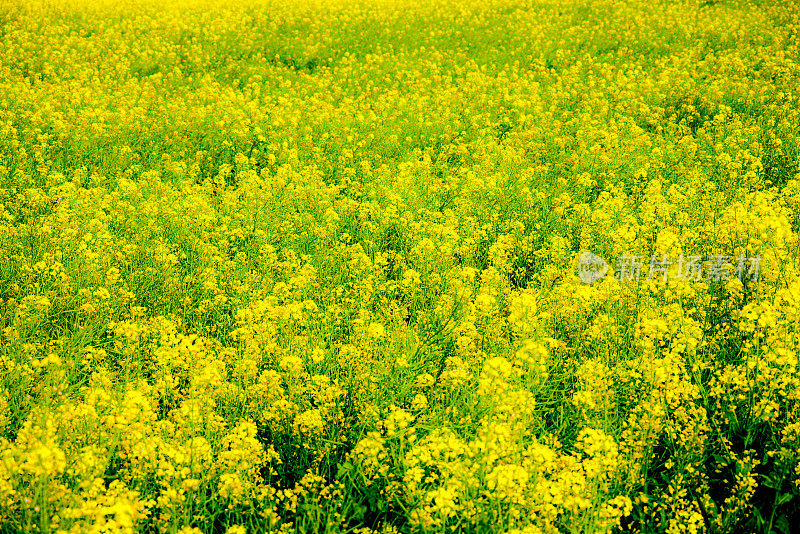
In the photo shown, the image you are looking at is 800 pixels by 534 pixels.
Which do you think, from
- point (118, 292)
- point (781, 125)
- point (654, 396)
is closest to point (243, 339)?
point (118, 292)

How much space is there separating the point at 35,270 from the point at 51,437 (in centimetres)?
214

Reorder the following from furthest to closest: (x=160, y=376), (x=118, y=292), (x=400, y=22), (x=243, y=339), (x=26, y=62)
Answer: (x=400, y=22) < (x=26, y=62) < (x=118, y=292) < (x=243, y=339) < (x=160, y=376)

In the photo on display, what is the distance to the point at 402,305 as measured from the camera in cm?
452

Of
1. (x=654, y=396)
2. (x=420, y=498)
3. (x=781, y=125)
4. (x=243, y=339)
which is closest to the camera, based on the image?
(x=420, y=498)

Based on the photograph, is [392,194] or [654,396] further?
[392,194]

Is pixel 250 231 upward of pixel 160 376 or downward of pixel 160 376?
upward

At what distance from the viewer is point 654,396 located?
3271 mm

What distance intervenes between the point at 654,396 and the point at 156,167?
567cm

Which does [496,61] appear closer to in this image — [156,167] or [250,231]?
[156,167]

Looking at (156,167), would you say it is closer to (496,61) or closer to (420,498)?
(420,498)

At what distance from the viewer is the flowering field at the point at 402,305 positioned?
112 inches

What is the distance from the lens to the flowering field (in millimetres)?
2838

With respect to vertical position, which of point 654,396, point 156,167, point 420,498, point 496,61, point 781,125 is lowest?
point 420,498

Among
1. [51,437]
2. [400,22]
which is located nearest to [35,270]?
[51,437]
